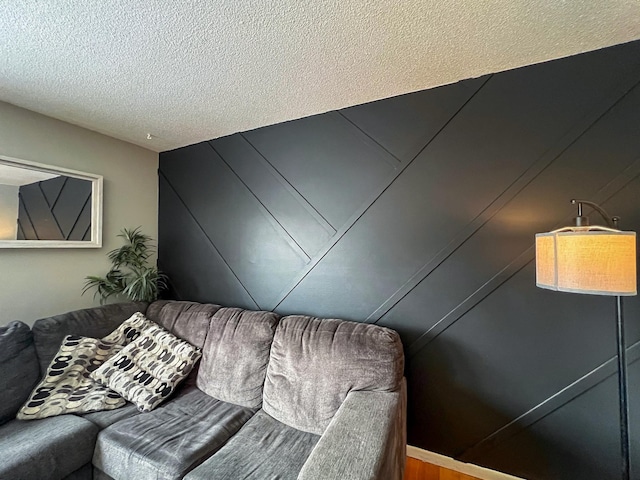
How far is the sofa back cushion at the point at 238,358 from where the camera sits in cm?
174

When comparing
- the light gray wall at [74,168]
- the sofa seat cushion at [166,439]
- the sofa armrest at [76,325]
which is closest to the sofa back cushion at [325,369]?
the sofa seat cushion at [166,439]

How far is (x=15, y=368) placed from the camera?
1.57 m

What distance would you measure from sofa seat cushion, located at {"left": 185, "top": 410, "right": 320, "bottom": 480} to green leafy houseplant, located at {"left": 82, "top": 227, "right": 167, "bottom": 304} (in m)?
1.56

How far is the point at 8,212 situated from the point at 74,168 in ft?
1.79

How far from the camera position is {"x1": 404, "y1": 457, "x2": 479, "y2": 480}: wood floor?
1.60m

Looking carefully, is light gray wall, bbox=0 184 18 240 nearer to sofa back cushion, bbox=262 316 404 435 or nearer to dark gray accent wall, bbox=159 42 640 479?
dark gray accent wall, bbox=159 42 640 479

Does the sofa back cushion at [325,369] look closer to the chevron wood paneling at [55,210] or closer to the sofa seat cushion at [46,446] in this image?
the sofa seat cushion at [46,446]

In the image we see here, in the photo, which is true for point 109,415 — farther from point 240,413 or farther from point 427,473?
point 427,473

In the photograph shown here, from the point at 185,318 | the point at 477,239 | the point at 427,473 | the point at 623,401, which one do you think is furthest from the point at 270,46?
the point at 427,473

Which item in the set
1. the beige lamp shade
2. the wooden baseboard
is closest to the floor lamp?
the beige lamp shade

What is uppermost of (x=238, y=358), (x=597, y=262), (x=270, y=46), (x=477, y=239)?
(x=270, y=46)

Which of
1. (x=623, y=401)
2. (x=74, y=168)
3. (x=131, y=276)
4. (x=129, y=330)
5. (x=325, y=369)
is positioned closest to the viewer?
(x=623, y=401)

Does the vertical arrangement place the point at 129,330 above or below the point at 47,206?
below

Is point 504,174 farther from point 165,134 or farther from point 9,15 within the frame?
point 165,134
